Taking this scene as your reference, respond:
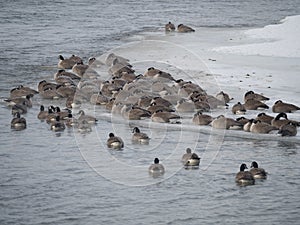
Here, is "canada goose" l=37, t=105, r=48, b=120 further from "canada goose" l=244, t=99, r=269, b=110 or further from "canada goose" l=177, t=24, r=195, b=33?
"canada goose" l=177, t=24, r=195, b=33

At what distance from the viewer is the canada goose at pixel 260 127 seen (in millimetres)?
14664

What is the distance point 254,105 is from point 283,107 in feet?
2.44

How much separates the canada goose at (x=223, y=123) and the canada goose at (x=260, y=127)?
363 millimetres

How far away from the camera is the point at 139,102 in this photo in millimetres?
17094

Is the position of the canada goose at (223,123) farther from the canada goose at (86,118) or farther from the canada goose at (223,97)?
the canada goose at (86,118)

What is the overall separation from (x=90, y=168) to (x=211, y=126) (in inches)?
135

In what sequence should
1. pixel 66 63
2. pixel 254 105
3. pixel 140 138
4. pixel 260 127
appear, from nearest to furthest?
pixel 140 138, pixel 260 127, pixel 254 105, pixel 66 63

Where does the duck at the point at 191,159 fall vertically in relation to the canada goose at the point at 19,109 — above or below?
below

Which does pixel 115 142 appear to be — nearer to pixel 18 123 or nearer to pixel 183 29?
pixel 18 123

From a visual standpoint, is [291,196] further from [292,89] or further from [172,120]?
[292,89]

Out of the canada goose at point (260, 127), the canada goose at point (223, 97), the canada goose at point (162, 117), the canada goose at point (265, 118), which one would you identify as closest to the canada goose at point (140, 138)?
the canada goose at point (162, 117)

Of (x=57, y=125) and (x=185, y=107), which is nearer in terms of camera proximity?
(x=57, y=125)

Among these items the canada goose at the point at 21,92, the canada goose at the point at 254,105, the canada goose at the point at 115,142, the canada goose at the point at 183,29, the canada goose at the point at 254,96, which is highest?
the canada goose at the point at 183,29

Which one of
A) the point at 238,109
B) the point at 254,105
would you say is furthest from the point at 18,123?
the point at 254,105
